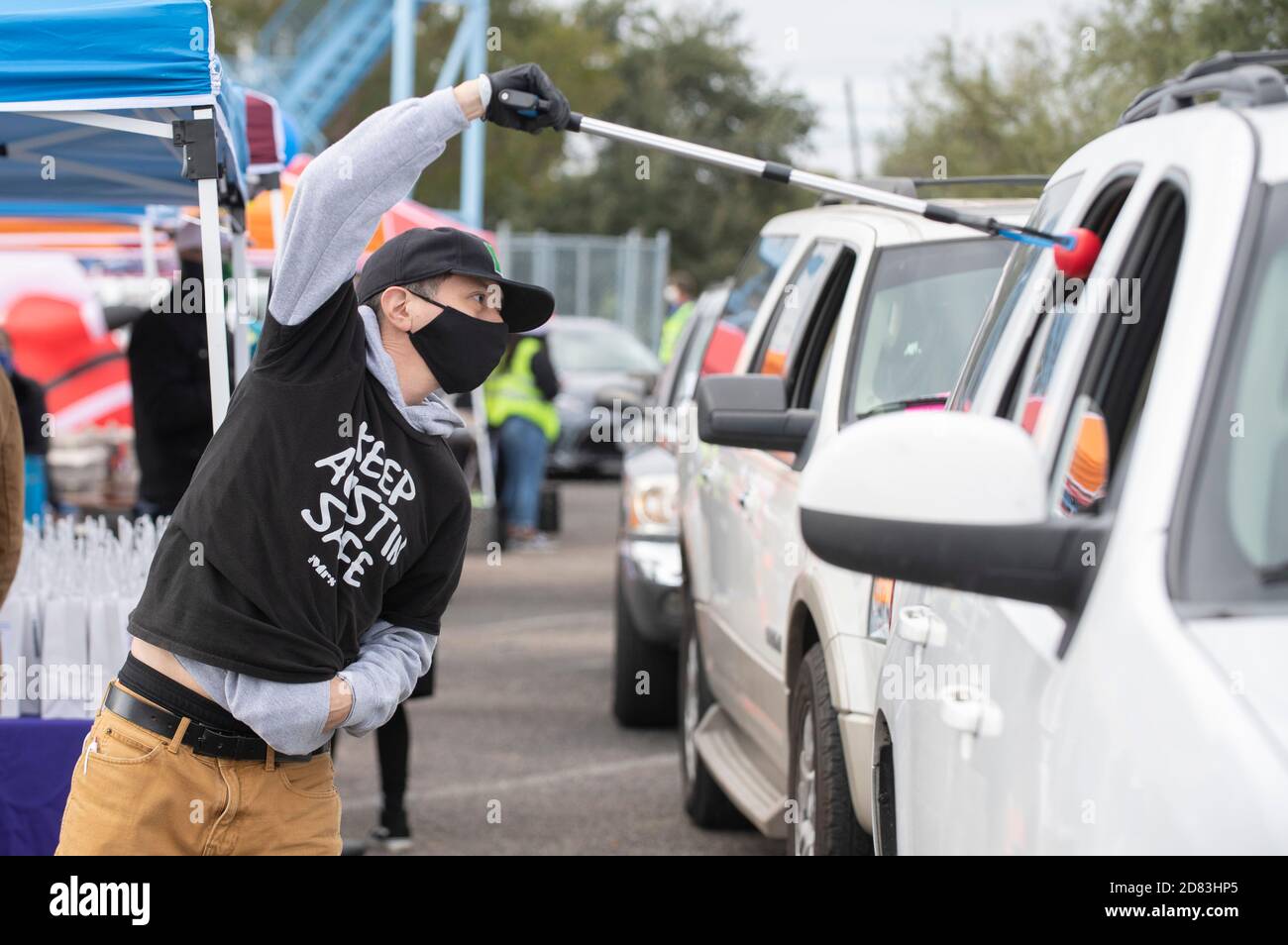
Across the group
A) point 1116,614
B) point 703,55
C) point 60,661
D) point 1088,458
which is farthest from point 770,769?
point 703,55

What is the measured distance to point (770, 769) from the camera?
553 centimetres

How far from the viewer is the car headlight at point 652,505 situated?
25.9ft

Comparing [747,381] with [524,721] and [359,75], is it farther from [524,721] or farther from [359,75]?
[359,75]

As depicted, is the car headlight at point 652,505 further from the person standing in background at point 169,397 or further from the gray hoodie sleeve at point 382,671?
the gray hoodie sleeve at point 382,671

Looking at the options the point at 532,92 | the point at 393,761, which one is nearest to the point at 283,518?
the point at 532,92

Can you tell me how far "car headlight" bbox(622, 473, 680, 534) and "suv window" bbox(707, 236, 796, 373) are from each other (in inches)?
35.5

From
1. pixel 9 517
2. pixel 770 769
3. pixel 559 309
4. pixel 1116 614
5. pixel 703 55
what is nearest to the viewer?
pixel 1116 614

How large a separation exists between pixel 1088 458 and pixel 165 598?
154 cm

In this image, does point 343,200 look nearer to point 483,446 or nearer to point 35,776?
point 35,776

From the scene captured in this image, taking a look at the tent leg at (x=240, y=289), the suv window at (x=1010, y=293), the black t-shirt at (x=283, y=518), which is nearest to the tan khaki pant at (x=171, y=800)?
the black t-shirt at (x=283, y=518)

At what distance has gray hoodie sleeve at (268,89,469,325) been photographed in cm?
285

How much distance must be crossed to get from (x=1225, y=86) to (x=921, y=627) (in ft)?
3.16

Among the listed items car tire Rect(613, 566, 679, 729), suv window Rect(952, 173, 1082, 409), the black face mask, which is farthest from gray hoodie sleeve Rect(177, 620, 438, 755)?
car tire Rect(613, 566, 679, 729)
